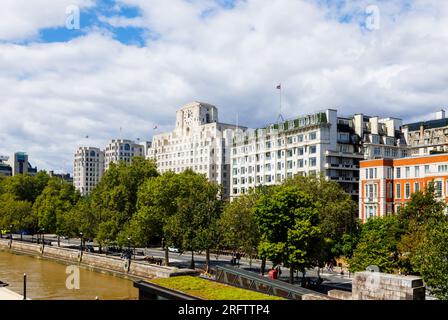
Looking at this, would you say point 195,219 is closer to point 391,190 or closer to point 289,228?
point 289,228

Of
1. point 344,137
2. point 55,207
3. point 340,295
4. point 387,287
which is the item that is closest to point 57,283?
point 340,295

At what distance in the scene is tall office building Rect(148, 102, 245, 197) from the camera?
15250 centimetres

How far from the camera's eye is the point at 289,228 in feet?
177

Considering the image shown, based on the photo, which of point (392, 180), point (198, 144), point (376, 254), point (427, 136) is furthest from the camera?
point (198, 144)

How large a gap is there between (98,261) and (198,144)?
8668 cm

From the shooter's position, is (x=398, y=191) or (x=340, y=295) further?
(x=398, y=191)

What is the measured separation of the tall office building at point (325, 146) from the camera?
99.7 metres

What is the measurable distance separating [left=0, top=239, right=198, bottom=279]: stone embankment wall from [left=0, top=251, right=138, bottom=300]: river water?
222 centimetres

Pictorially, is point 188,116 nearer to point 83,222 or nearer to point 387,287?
point 83,222

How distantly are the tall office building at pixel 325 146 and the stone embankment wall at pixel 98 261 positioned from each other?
41569 mm

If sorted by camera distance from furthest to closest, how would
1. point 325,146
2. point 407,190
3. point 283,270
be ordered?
point 325,146 → point 407,190 → point 283,270

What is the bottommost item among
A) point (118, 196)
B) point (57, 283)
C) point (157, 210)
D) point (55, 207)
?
point (57, 283)

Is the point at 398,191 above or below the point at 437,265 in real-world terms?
above
